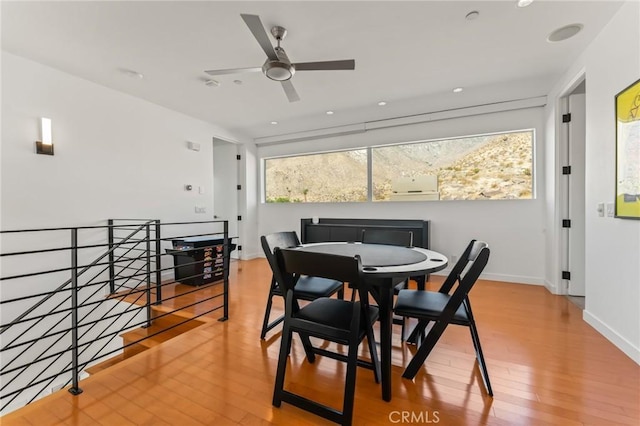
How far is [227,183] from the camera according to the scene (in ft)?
19.9

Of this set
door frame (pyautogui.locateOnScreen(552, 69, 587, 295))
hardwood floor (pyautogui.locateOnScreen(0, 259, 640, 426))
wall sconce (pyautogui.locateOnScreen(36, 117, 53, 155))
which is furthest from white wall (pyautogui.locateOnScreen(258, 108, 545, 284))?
wall sconce (pyautogui.locateOnScreen(36, 117, 53, 155))

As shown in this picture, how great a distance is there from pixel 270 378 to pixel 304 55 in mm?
2964

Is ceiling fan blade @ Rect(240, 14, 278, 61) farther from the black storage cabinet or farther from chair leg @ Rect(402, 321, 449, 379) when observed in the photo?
the black storage cabinet

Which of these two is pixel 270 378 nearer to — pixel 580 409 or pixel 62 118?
pixel 580 409

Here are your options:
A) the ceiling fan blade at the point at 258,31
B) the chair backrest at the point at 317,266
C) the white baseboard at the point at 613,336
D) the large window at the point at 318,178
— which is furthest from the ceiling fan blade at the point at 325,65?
the white baseboard at the point at 613,336

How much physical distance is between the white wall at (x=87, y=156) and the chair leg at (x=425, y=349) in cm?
391

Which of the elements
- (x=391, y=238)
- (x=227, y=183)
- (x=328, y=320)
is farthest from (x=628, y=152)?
(x=227, y=183)

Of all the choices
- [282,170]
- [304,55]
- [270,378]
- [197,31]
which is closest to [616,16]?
[304,55]

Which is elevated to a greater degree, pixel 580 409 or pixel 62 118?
pixel 62 118

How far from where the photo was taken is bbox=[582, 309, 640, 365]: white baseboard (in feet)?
6.48

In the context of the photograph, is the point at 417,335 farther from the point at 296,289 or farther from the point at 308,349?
the point at 296,289

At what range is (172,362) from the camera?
80.4 inches

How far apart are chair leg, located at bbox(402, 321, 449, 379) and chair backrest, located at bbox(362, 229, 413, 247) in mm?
1010

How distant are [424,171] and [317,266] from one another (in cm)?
372
